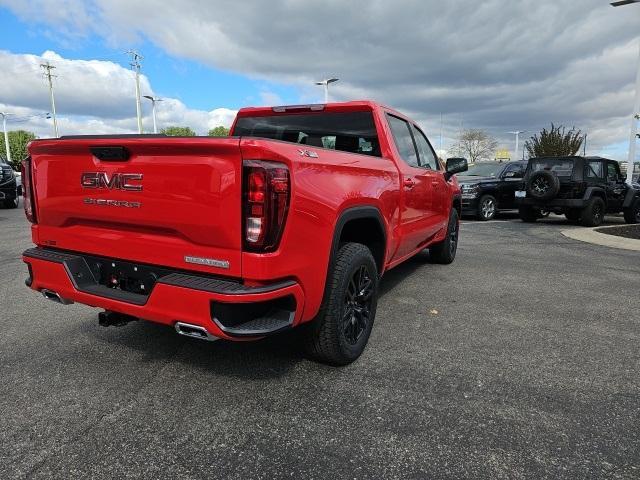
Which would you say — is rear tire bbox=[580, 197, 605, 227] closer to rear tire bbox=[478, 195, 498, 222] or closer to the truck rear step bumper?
rear tire bbox=[478, 195, 498, 222]

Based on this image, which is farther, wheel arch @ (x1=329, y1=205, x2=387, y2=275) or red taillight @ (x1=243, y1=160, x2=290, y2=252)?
wheel arch @ (x1=329, y1=205, x2=387, y2=275)

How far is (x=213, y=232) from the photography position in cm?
238

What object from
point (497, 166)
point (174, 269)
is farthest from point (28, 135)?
point (174, 269)

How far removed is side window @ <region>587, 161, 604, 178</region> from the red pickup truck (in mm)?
10062

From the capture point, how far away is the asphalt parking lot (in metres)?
2.19

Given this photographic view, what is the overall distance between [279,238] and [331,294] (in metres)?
0.66

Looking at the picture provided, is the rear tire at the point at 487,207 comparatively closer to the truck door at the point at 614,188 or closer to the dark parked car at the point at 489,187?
the dark parked car at the point at 489,187

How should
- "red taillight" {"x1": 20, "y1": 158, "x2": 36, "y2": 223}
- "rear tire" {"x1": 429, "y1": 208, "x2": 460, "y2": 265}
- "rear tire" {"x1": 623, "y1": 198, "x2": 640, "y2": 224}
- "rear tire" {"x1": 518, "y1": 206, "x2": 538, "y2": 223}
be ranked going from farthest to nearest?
1. "rear tire" {"x1": 623, "y1": 198, "x2": 640, "y2": 224}
2. "rear tire" {"x1": 518, "y1": 206, "x2": 538, "y2": 223}
3. "rear tire" {"x1": 429, "y1": 208, "x2": 460, "y2": 265}
4. "red taillight" {"x1": 20, "y1": 158, "x2": 36, "y2": 223}

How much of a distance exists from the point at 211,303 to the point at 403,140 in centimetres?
280

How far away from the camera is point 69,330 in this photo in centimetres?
380

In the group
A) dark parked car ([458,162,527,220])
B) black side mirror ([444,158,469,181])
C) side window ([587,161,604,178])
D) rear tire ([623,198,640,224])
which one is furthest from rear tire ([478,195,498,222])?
black side mirror ([444,158,469,181])

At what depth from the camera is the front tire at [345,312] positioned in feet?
9.50

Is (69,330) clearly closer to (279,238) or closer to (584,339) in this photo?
(279,238)

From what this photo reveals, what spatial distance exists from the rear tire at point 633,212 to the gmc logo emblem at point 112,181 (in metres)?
13.7
